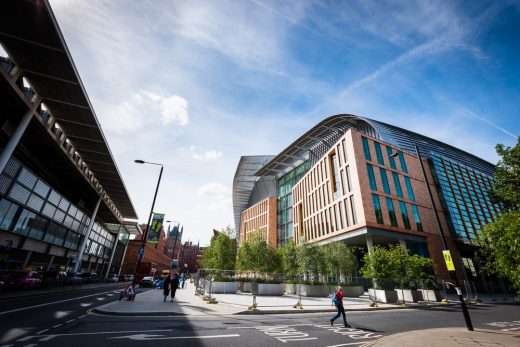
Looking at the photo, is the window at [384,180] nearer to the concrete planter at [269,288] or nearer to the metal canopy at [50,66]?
the concrete planter at [269,288]

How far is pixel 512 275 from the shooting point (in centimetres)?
852

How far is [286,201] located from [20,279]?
5231 centimetres

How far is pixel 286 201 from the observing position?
6512 cm

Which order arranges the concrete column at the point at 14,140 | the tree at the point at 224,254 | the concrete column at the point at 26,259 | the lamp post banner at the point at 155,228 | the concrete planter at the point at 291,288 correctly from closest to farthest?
1. the lamp post banner at the point at 155,228
2. the concrete column at the point at 14,140
3. the concrete planter at the point at 291,288
4. the concrete column at the point at 26,259
5. the tree at the point at 224,254

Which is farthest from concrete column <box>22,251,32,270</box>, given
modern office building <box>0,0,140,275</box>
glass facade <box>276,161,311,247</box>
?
glass facade <box>276,161,311,247</box>

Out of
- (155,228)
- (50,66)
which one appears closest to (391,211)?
(155,228)

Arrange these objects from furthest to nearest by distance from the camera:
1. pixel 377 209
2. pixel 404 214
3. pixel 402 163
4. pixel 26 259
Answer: pixel 402 163 < pixel 404 214 < pixel 377 209 < pixel 26 259

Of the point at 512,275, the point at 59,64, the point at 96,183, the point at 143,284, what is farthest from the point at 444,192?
the point at 96,183

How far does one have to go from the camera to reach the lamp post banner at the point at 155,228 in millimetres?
18469

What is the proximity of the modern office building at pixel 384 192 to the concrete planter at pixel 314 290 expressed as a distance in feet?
20.7

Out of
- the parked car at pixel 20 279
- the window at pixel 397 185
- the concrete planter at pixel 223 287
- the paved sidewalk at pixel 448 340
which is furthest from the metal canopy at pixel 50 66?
the window at pixel 397 185

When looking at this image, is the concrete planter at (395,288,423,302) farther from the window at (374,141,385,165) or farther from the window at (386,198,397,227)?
the window at (374,141,385,165)

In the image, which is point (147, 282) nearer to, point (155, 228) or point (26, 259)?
Answer: point (26, 259)

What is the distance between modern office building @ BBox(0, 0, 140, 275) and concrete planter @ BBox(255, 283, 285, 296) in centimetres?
2117
